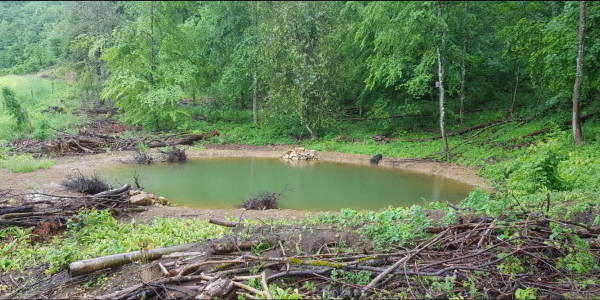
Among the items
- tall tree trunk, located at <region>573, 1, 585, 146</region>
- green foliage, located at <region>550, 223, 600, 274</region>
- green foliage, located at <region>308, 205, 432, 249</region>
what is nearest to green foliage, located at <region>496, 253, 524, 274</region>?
green foliage, located at <region>550, 223, 600, 274</region>

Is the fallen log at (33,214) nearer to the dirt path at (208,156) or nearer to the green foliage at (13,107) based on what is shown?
the dirt path at (208,156)

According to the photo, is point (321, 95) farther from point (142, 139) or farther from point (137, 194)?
point (137, 194)

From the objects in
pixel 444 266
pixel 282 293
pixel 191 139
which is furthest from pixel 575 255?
pixel 191 139

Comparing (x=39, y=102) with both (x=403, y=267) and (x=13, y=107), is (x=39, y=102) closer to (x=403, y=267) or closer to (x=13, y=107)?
(x=13, y=107)

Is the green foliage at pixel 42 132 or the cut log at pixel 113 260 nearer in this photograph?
the cut log at pixel 113 260

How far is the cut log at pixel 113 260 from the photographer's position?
395cm

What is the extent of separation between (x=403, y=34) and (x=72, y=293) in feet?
42.9

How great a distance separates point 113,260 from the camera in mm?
4133

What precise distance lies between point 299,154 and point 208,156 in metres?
4.41

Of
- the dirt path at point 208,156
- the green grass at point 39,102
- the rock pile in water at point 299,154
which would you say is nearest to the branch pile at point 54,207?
the dirt path at point 208,156

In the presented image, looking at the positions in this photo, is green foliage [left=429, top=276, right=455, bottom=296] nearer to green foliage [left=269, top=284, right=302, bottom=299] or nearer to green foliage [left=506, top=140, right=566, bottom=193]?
green foliage [left=269, top=284, right=302, bottom=299]

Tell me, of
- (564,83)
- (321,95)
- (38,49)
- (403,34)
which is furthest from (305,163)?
(38,49)

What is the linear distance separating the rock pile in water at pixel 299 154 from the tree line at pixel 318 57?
2577mm

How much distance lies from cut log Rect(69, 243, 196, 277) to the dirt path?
253cm
